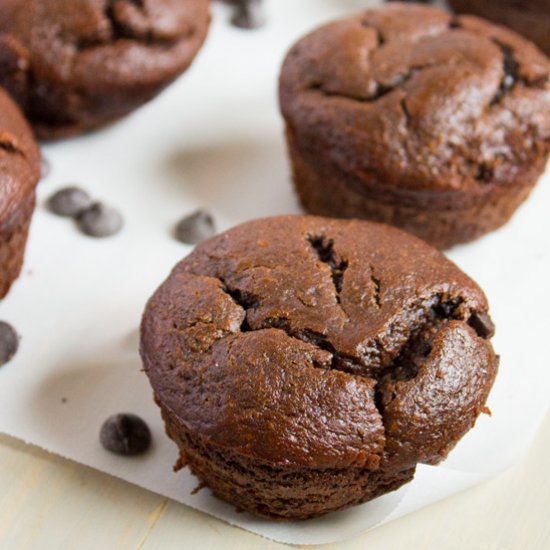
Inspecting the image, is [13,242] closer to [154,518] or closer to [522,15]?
[154,518]

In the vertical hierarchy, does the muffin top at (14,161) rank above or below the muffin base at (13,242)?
above

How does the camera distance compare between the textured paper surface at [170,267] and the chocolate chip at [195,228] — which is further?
the chocolate chip at [195,228]

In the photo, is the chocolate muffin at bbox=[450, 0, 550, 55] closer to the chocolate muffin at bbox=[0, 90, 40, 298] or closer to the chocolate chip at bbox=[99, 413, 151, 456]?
the chocolate muffin at bbox=[0, 90, 40, 298]

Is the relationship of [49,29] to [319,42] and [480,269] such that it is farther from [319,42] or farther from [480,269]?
[480,269]

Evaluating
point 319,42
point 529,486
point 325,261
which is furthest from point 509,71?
point 529,486

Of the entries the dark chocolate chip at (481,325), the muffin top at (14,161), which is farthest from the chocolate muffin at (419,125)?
the muffin top at (14,161)

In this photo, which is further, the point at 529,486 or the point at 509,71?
the point at 509,71

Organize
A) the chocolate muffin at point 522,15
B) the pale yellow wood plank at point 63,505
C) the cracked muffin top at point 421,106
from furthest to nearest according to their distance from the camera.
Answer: the chocolate muffin at point 522,15 → the cracked muffin top at point 421,106 → the pale yellow wood plank at point 63,505

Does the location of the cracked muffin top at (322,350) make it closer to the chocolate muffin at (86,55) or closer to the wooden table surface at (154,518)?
the wooden table surface at (154,518)
